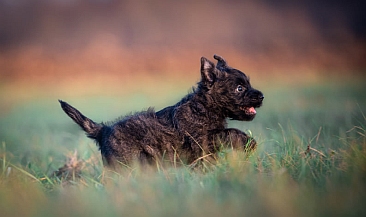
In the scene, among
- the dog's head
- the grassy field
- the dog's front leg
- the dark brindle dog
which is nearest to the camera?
the grassy field

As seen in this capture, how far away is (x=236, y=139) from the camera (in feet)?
19.6

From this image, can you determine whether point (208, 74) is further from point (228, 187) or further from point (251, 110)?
point (228, 187)

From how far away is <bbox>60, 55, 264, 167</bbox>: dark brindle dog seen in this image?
599cm

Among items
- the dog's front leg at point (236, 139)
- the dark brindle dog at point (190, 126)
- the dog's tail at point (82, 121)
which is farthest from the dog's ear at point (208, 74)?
the dog's tail at point (82, 121)

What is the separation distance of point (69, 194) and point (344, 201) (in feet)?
6.94

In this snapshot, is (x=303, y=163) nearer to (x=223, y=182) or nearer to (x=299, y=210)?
(x=223, y=182)

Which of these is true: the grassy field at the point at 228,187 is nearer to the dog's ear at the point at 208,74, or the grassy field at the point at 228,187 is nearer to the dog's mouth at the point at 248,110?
the dog's mouth at the point at 248,110

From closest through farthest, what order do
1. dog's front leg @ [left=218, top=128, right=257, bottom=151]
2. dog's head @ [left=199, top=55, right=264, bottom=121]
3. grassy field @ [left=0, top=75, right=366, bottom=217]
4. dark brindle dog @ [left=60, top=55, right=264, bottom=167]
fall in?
grassy field @ [left=0, top=75, right=366, bottom=217]
dog's front leg @ [left=218, top=128, right=257, bottom=151]
dark brindle dog @ [left=60, top=55, right=264, bottom=167]
dog's head @ [left=199, top=55, right=264, bottom=121]

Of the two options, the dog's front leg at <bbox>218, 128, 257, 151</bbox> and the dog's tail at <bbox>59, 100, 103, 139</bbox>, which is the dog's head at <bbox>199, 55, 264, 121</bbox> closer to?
Result: the dog's front leg at <bbox>218, 128, 257, 151</bbox>

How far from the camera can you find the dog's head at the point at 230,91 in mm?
6238

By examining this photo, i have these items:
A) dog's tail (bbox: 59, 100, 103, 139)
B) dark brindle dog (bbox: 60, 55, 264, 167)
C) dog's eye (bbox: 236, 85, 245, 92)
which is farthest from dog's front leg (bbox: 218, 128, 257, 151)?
dog's tail (bbox: 59, 100, 103, 139)

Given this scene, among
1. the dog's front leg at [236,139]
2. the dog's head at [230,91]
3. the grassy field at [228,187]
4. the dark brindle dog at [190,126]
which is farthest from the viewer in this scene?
the dog's head at [230,91]

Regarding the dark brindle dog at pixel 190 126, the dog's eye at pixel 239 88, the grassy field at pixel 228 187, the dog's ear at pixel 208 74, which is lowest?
the grassy field at pixel 228 187

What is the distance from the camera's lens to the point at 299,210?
12.5 ft
